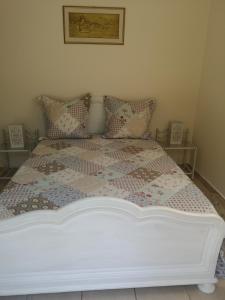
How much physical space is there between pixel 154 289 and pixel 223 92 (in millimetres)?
1906

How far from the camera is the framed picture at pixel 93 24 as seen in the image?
269cm

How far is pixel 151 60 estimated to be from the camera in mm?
2916

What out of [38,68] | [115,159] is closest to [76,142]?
[115,159]

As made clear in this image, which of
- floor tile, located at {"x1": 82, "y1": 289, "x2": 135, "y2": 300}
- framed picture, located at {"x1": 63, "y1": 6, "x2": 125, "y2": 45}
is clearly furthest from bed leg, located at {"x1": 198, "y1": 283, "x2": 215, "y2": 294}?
framed picture, located at {"x1": 63, "y1": 6, "x2": 125, "y2": 45}

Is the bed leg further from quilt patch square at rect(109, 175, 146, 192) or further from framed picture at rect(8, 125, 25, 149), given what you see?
framed picture at rect(8, 125, 25, 149)

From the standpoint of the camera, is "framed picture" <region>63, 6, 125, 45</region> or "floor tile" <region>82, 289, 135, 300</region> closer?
"floor tile" <region>82, 289, 135, 300</region>

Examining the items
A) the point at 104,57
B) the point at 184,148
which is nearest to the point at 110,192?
the point at 184,148

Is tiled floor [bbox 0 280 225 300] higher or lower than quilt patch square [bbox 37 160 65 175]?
lower

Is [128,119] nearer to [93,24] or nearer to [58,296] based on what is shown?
[93,24]

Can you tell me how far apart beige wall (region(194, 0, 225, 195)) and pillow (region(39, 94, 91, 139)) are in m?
1.34

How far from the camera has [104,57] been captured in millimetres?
2867

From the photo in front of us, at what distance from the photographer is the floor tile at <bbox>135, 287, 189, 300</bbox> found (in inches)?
61.7

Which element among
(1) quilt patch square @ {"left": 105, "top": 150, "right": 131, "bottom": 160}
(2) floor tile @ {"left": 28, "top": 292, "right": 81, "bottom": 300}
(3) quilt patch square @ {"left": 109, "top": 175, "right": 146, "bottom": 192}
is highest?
(1) quilt patch square @ {"left": 105, "top": 150, "right": 131, "bottom": 160}

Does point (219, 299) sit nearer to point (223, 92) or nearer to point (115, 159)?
point (115, 159)
